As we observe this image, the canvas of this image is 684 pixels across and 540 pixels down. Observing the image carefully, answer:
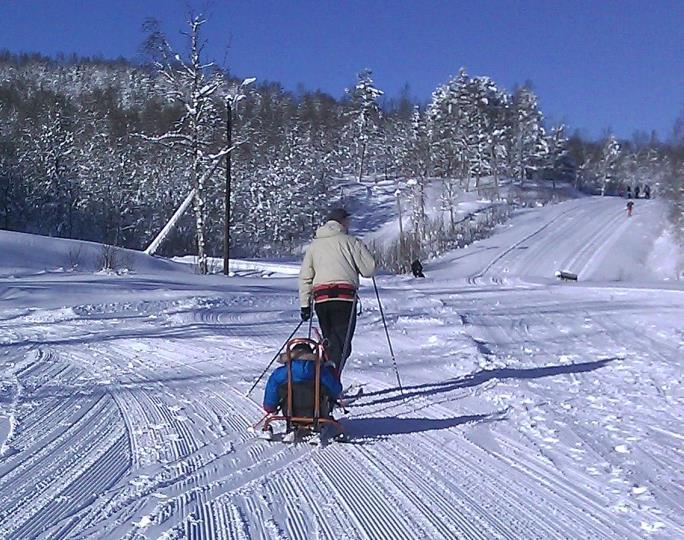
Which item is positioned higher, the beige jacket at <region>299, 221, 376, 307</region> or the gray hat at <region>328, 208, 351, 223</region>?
the gray hat at <region>328, 208, 351, 223</region>

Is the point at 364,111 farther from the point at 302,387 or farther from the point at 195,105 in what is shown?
the point at 302,387

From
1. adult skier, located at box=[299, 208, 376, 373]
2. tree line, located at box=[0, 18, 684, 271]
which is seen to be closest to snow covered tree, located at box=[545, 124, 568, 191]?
tree line, located at box=[0, 18, 684, 271]

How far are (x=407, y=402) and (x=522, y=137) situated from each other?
3533 inches

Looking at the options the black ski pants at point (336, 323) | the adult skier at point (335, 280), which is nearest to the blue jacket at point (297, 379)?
the adult skier at point (335, 280)

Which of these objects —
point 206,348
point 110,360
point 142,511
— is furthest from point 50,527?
point 206,348

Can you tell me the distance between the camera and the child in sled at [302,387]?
6.57 metres

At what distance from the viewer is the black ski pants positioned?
7.60 m

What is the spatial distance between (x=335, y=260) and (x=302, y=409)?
5.25ft

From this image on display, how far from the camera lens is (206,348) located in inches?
454

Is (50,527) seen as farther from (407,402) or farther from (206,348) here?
(206,348)

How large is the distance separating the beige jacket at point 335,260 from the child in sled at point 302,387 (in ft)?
3.43

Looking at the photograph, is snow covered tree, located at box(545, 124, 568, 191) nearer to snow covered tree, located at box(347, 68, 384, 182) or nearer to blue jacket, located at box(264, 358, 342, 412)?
snow covered tree, located at box(347, 68, 384, 182)

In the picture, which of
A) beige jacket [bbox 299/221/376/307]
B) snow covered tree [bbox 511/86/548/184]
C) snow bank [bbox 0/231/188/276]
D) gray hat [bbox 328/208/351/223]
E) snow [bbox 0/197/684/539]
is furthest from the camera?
snow covered tree [bbox 511/86/548/184]

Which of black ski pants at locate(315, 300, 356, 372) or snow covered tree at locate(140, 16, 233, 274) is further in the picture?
snow covered tree at locate(140, 16, 233, 274)
